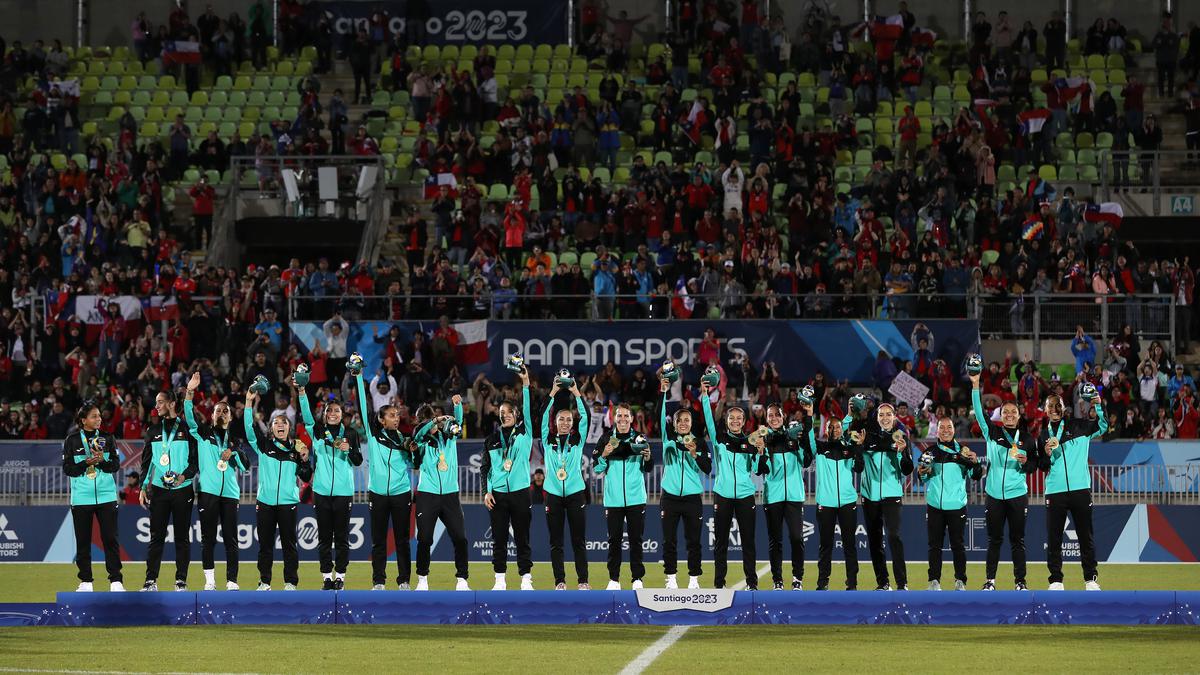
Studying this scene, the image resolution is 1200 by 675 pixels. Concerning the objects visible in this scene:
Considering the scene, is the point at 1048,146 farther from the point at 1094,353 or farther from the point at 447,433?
the point at 447,433

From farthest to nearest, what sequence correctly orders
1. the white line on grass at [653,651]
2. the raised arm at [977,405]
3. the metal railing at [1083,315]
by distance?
the metal railing at [1083,315] → the raised arm at [977,405] → the white line on grass at [653,651]

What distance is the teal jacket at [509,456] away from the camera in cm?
1875

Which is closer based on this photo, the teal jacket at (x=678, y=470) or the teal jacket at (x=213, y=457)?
the teal jacket at (x=678, y=470)

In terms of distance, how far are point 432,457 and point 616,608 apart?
10.3 ft

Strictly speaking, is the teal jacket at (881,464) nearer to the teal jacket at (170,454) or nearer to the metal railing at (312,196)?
the teal jacket at (170,454)

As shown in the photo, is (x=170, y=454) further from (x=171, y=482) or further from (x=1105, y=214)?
(x=1105, y=214)

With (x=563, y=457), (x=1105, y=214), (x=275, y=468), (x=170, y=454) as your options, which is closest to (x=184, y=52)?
(x=1105, y=214)

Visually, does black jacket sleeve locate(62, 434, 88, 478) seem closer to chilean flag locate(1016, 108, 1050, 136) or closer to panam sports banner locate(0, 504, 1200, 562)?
panam sports banner locate(0, 504, 1200, 562)

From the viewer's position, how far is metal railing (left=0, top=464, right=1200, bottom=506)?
25188 millimetres

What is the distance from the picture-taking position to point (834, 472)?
1862cm

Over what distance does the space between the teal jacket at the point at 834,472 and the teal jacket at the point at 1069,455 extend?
1.98m

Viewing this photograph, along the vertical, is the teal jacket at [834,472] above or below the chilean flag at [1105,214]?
below

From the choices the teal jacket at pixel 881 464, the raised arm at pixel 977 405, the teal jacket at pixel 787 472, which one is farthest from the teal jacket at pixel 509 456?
the raised arm at pixel 977 405

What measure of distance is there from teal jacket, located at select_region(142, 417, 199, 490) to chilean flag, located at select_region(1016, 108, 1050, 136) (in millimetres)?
21257
